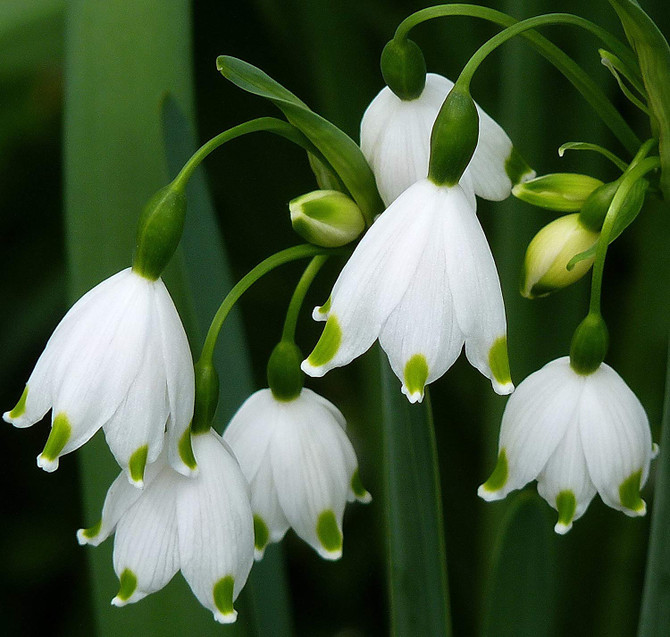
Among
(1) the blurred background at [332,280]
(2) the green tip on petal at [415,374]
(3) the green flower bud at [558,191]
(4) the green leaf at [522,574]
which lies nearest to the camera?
(2) the green tip on petal at [415,374]

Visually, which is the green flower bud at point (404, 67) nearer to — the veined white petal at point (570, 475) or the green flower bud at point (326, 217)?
the green flower bud at point (326, 217)

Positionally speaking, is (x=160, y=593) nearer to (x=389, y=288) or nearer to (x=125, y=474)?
(x=125, y=474)

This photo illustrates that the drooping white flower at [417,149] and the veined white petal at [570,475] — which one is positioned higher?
the drooping white flower at [417,149]

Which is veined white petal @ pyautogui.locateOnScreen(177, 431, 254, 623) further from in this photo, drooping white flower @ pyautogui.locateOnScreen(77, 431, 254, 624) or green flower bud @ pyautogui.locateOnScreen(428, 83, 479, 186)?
green flower bud @ pyautogui.locateOnScreen(428, 83, 479, 186)

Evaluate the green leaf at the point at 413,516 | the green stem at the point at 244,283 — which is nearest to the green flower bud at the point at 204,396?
the green stem at the point at 244,283

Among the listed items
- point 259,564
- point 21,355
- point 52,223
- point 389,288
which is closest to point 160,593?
point 259,564

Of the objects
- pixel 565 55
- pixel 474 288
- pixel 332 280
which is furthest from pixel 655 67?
pixel 332 280
